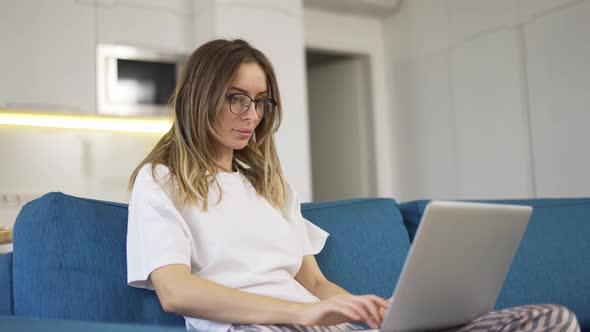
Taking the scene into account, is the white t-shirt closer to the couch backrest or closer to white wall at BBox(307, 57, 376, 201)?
the couch backrest

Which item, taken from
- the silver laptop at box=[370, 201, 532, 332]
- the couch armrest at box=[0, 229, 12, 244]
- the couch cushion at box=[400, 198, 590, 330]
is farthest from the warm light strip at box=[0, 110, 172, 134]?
the silver laptop at box=[370, 201, 532, 332]

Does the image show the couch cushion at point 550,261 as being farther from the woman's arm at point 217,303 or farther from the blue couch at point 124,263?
the woman's arm at point 217,303

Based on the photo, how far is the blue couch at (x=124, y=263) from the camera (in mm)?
1333

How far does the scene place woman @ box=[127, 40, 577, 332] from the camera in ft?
4.02

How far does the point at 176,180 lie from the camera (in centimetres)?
141

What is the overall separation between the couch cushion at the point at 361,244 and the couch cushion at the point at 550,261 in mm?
147

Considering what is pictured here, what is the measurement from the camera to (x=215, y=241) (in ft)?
4.51

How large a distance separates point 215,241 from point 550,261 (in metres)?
1.07

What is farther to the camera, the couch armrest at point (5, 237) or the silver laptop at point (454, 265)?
the couch armrest at point (5, 237)

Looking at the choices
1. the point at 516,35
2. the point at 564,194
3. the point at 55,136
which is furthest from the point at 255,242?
the point at 516,35

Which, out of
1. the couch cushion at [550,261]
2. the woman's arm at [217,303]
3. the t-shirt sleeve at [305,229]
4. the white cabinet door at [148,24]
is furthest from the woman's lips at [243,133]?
the white cabinet door at [148,24]

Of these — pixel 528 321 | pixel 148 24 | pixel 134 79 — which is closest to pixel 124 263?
pixel 528 321

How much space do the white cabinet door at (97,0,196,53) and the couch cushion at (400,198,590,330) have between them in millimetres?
2834

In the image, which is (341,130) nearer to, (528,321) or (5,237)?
(5,237)
